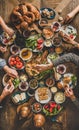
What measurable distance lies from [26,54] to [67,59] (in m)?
0.54

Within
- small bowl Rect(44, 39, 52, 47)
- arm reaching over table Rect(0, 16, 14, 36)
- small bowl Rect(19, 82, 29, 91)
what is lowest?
small bowl Rect(19, 82, 29, 91)

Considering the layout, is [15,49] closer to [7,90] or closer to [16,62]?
[16,62]

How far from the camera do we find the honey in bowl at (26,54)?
15.1ft

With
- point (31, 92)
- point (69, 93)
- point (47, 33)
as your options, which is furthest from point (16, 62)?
point (69, 93)

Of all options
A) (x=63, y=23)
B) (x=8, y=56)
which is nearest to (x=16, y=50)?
(x=8, y=56)

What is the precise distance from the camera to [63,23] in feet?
15.1

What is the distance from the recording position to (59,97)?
4.52 meters

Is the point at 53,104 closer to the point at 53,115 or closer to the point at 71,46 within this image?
the point at 53,115

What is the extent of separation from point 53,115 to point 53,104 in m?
0.14

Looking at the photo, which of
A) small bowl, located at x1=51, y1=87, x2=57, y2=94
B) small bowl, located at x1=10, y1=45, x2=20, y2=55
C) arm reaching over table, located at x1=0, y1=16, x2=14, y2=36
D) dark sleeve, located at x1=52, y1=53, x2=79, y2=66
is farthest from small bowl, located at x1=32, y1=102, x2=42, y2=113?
arm reaching over table, located at x1=0, y1=16, x2=14, y2=36

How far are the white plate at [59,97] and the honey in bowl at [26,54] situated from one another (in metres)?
0.61

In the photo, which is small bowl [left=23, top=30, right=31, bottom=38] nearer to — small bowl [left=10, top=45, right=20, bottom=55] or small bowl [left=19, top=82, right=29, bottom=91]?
small bowl [left=10, top=45, right=20, bottom=55]

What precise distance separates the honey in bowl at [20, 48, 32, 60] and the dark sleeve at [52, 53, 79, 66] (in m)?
0.33

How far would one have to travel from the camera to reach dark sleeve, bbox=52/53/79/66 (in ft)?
14.7
